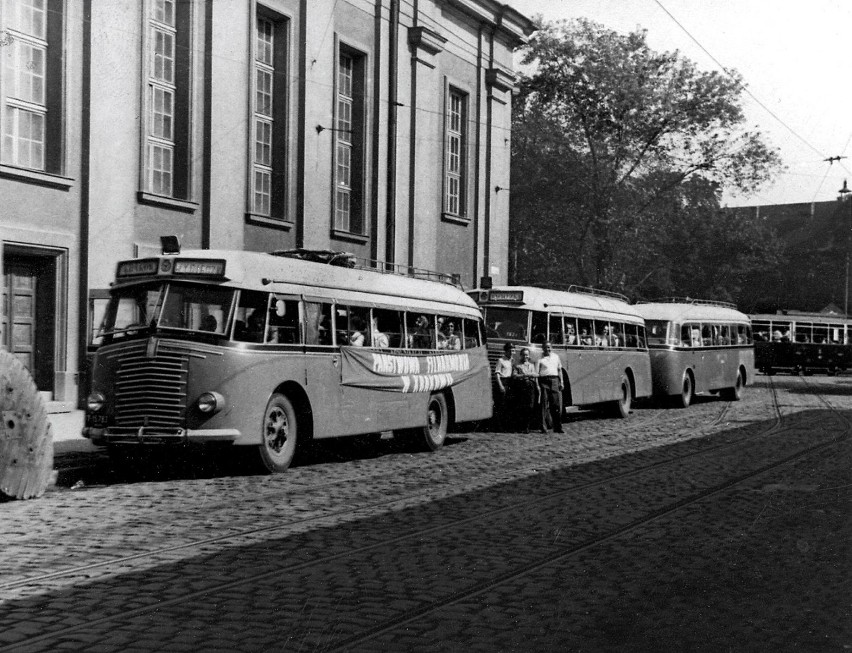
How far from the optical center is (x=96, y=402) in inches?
502

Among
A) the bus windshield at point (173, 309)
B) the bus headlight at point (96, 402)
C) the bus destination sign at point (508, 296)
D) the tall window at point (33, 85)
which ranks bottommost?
the bus headlight at point (96, 402)

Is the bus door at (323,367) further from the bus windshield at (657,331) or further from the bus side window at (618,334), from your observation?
the bus windshield at (657,331)

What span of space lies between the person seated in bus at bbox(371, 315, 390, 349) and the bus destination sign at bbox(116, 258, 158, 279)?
3487 mm

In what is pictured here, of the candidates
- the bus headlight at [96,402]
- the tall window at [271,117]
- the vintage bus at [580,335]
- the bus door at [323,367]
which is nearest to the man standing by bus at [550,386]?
the vintage bus at [580,335]

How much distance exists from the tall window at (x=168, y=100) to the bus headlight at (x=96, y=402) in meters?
9.85

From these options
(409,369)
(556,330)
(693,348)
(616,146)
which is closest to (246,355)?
(409,369)

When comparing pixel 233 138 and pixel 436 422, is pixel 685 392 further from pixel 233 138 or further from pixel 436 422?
pixel 436 422

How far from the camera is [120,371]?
41.4 feet

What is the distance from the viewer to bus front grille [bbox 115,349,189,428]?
12.4m

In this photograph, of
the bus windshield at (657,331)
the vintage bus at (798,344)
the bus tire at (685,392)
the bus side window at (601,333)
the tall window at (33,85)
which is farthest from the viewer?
the vintage bus at (798,344)

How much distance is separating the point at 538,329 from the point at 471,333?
306 centimetres

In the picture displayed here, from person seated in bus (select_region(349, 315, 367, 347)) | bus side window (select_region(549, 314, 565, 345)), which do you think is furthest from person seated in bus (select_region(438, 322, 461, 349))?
bus side window (select_region(549, 314, 565, 345))

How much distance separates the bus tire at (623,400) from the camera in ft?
83.0

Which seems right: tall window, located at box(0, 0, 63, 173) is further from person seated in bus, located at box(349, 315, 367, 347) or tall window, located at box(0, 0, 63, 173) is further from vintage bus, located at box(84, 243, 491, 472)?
person seated in bus, located at box(349, 315, 367, 347)
